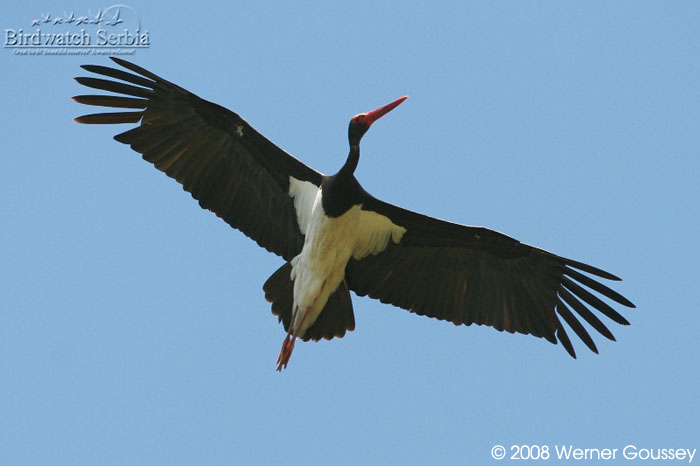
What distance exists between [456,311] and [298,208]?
1.91 metres

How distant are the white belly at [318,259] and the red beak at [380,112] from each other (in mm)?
860

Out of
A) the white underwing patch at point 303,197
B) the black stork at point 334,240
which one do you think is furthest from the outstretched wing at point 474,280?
the white underwing patch at point 303,197

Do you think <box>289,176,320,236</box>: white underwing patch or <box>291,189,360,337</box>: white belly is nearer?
<box>291,189,360,337</box>: white belly

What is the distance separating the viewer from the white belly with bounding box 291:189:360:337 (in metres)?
10.9

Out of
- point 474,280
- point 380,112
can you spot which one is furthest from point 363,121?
point 474,280

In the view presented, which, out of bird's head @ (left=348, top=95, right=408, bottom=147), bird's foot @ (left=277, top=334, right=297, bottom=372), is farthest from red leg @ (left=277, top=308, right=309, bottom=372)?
bird's head @ (left=348, top=95, right=408, bottom=147)

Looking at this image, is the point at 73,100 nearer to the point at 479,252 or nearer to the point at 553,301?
the point at 479,252

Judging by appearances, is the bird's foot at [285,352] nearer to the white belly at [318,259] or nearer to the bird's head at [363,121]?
the white belly at [318,259]

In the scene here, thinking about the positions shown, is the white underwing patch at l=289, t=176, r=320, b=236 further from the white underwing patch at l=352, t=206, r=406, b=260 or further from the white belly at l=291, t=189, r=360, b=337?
the white underwing patch at l=352, t=206, r=406, b=260

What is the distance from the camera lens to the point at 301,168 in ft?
36.3

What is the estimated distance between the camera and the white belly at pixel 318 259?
10.9 m

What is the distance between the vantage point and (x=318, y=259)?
1100 cm

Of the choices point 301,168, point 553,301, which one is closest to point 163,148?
point 301,168

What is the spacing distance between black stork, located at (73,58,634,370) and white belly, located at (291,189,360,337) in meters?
0.01
